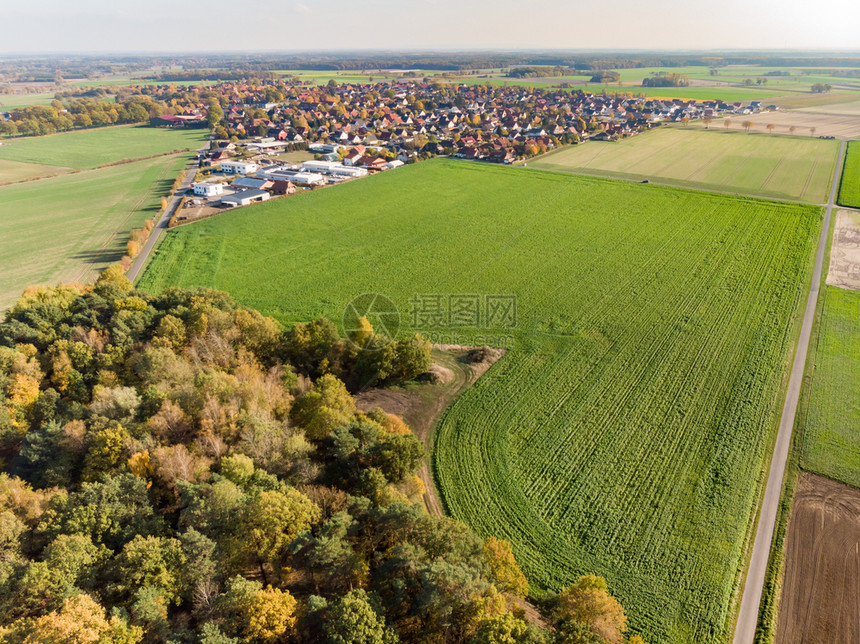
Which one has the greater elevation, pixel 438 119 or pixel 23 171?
pixel 438 119

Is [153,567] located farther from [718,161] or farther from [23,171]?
[23,171]

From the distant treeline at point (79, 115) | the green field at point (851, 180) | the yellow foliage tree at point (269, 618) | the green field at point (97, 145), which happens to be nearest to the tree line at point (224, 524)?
the yellow foliage tree at point (269, 618)

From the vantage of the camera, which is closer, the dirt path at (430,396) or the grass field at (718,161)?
the dirt path at (430,396)

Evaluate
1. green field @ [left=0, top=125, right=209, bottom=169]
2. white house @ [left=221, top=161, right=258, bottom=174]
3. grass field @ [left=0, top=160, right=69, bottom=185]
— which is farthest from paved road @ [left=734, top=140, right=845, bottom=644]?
green field @ [left=0, top=125, right=209, bottom=169]

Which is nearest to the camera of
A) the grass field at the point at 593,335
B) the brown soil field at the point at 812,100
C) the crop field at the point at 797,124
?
the grass field at the point at 593,335

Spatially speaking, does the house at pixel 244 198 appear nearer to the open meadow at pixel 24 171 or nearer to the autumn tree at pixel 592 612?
the open meadow at pixel 24 171

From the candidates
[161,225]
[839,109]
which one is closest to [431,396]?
[161,225]

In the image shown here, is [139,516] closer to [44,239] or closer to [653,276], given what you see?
[653,276]

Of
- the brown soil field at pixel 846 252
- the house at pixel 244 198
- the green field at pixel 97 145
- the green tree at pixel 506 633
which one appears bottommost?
the green tree at pixel 506 633
